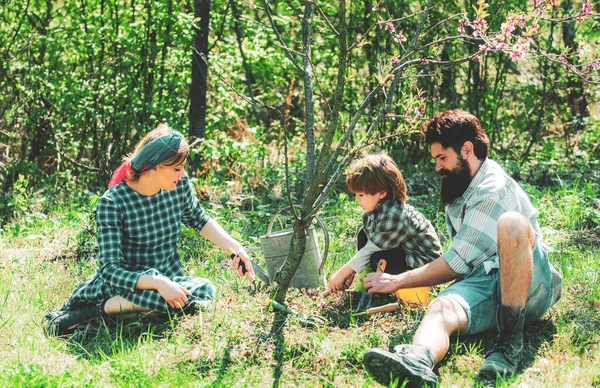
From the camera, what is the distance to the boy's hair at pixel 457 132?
3.64m

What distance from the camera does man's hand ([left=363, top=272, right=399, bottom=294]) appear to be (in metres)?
3.62

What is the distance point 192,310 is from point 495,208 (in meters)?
1.66

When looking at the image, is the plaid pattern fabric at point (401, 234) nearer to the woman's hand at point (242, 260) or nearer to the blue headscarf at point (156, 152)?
the woman's hand at point (242, 260)

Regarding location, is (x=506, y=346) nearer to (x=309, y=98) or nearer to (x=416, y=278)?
(x=416, y=278)

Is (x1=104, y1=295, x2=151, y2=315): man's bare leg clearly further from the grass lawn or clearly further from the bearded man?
the bearded man

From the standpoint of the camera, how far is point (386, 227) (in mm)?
3805

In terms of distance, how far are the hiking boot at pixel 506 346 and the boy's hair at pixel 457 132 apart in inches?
33.2

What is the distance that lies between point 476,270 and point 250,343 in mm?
1190

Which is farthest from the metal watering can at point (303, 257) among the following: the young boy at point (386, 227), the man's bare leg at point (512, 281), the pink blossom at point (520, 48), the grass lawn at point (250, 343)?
the pink blossom at point (520, 48)

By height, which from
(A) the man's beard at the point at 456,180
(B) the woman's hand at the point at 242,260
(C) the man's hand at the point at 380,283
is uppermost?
(A) the man's beard at the point at 456,180

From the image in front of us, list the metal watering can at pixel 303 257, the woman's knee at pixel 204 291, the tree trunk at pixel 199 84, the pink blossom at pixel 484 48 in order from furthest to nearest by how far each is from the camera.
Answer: the tree trunk at pixel 199 84 < the metal watering can at pixel 303 257 < the woman's knee at pixel 204 291 < the pink blossom at pixel 484 48

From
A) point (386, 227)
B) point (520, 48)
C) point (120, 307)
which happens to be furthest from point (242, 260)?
point (520, 48)

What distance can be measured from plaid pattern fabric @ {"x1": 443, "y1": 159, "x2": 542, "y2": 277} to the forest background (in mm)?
400

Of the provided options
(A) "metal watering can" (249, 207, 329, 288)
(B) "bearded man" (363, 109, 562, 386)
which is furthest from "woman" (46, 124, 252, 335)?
(B) "bearded man" (363, 109, 562, 386)
